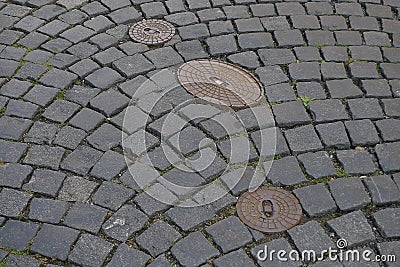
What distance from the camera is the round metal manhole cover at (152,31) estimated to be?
5629 millimetres

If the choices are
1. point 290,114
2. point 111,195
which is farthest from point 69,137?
point 290,114

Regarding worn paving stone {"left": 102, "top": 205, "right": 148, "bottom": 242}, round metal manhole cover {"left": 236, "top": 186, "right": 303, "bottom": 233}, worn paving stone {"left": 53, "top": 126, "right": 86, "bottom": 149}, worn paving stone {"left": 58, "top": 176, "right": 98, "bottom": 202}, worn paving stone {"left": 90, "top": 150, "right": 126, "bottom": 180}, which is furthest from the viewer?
worn paving stone {"left": 53, "top": 126, "right": 86, "bottom": 149}

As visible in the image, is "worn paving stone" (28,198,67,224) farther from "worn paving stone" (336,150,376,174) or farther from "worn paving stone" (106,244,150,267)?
"worn paving stone" (336,150,376,174)

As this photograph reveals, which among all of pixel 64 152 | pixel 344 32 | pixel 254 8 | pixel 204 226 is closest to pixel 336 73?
pixel 344 32

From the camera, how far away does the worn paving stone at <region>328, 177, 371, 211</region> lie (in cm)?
419

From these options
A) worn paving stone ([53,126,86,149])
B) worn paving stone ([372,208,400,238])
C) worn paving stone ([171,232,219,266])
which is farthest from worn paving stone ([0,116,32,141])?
worn paving stone ([372,208,400,238])

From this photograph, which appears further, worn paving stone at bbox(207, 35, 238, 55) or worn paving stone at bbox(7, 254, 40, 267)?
worn paving stone at bbox(207, 35, 238, 55)

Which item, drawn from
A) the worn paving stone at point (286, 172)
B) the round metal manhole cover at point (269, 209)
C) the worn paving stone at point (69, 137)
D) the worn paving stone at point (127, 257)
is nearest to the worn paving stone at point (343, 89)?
the worn paving stone at point (286, 172)

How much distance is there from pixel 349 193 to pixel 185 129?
1.35 m

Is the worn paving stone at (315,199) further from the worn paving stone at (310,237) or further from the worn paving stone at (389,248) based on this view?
the worn paving stone at (389,248)

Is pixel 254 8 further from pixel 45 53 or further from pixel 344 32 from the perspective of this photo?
pixel 45 53

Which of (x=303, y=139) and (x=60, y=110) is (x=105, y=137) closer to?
(x=60, y=110)

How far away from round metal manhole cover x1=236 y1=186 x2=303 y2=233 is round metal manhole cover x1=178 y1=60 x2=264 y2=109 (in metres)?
0.97

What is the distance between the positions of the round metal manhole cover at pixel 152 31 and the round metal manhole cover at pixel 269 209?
6.70 feet
